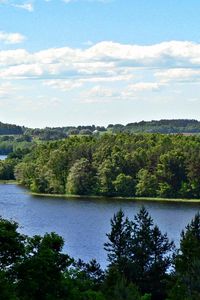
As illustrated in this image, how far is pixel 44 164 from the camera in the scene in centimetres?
13150

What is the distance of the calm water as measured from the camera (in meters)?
64.2

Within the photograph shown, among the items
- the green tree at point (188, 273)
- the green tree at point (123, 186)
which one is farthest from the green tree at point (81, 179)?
the green tree at point (188, 273)

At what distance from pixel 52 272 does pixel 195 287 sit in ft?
30.4

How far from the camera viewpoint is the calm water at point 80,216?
211 feet

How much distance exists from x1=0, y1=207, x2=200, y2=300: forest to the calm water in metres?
10.4

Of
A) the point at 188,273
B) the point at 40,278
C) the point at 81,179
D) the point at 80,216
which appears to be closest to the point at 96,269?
the point at 188,273

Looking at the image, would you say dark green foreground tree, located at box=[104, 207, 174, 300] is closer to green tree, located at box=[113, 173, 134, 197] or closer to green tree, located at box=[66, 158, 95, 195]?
green tree, located at box=[113, 173, 134, 197]

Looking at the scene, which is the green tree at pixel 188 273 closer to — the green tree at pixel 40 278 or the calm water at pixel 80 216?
the green tree at pixel 40 278

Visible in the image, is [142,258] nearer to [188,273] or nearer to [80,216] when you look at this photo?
[188,273]

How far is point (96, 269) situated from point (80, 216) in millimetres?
48051

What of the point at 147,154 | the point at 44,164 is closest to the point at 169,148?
the point at 147,154

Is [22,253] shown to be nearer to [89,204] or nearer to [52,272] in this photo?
[52,272]

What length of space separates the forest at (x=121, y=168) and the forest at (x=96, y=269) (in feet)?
243

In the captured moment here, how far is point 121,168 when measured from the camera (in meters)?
123
